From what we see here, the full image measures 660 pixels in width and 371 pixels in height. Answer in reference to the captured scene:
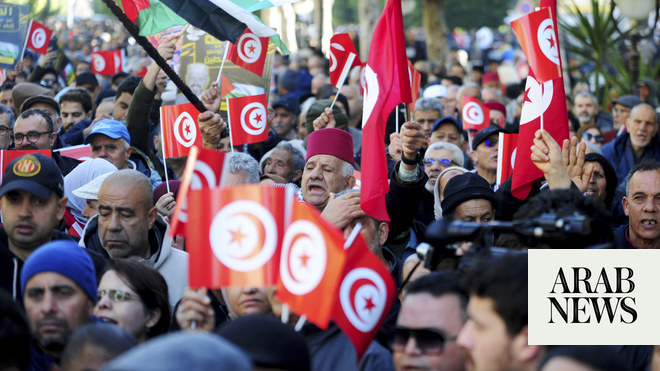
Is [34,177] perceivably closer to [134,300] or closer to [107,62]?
[134,300]

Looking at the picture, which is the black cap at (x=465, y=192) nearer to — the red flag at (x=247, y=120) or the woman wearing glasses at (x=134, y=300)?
the woman wearing glasses at (x=134, y=300)

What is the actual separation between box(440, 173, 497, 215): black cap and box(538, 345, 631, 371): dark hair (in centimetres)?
285

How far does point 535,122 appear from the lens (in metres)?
6.15

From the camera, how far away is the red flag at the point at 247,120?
8.16 metres

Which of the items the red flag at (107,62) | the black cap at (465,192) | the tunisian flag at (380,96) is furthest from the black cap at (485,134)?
the red flag at (107,62)

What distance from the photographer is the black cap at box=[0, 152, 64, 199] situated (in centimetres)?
539

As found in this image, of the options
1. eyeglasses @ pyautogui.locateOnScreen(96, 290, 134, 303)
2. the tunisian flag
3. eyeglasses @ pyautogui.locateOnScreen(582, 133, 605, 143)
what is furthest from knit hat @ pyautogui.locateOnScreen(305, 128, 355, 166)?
eyeglasses @ pyautogui.locateOnScreen(582, 133, 605, 143)

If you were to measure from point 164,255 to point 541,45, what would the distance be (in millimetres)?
2580

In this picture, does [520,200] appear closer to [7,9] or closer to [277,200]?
[277,200]

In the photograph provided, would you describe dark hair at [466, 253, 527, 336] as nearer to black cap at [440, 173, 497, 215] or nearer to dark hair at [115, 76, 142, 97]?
black cap at [440, 173, 497, 215]

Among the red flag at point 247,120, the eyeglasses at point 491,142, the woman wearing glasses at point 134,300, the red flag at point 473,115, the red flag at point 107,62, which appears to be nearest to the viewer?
the woman wearing glasses at point 134,300

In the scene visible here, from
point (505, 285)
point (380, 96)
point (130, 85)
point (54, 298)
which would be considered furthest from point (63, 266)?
point (130, 85)

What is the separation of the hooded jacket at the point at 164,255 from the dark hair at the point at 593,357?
3095mm

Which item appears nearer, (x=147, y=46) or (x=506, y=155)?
(x=147, y=46)
